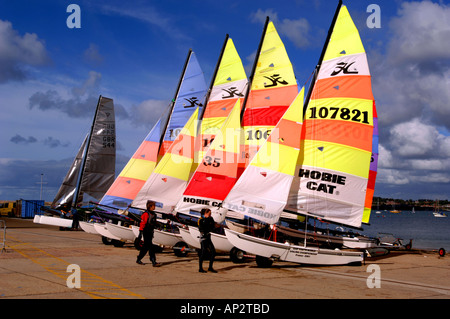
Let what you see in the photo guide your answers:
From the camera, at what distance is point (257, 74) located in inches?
902

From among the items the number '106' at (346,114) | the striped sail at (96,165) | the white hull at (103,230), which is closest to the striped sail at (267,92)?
the number '106' at (346,114)

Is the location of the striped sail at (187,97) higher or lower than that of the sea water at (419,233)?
higher

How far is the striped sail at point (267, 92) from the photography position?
22188mm

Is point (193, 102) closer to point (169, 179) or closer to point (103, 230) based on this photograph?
point (169, 179)

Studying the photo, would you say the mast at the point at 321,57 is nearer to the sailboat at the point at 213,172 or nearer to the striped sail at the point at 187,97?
the sailboat at the point at 213,172

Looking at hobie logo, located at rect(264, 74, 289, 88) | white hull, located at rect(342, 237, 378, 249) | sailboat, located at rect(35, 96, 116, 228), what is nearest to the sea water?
white hull, located at rect(342, 237, 378, 249)

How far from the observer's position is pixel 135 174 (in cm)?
2444

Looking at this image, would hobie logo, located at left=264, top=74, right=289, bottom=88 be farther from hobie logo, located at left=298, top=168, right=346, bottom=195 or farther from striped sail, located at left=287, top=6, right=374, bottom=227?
hobie logo, located at left=298, top=168, right=346, bottom=195

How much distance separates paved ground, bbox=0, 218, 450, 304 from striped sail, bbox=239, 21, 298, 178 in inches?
276

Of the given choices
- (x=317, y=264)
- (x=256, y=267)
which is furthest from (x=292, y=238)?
(x=256, y=267)

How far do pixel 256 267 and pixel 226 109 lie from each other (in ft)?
36.6

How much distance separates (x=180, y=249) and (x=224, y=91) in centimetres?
1004

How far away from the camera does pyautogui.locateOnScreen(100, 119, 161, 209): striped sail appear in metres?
23.8

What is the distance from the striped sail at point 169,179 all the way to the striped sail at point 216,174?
270 centimetres
